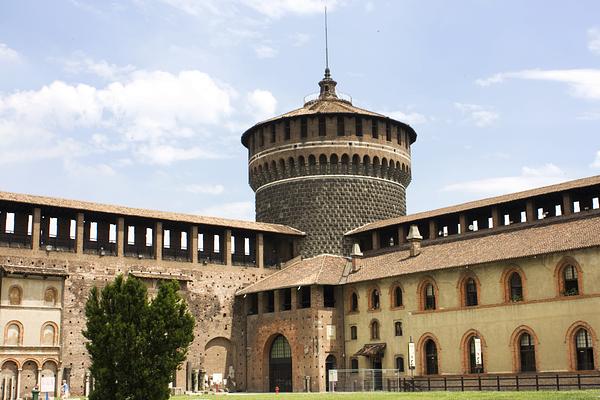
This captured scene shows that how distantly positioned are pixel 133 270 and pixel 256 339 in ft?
33.6

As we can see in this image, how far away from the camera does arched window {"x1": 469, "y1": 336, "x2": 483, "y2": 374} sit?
48.9m

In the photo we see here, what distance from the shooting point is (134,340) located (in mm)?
33281

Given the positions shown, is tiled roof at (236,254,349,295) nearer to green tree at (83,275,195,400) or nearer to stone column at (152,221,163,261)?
stone column at (152,221,163,261)

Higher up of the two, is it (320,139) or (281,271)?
(320,139)

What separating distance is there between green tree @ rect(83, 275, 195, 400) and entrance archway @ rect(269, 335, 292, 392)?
2530 centimetres

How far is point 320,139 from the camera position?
66.6 meters

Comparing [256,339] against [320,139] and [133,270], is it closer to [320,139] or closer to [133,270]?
[133,270]

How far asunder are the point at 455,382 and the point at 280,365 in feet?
47.0

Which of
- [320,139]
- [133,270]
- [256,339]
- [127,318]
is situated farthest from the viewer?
[320,139]

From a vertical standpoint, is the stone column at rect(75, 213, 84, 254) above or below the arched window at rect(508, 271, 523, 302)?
above

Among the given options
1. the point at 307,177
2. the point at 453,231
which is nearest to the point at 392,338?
the point at 453,231

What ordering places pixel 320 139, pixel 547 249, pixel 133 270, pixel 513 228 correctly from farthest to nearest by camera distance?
pixel 320 139, pixel 133 270, pixel 513 228, pixel 547 249

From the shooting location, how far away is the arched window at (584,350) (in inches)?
1740

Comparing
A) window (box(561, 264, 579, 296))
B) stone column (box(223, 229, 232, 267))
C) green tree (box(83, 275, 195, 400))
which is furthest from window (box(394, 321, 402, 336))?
green tree (box(83, 275, 195, 400))
